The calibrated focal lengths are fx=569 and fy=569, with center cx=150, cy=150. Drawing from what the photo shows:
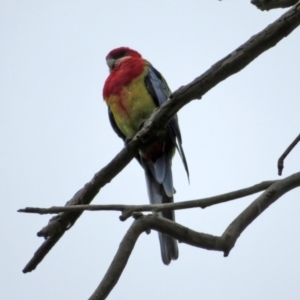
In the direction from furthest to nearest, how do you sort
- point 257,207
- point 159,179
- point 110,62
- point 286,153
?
1. point 110,62
2. point 159,179
3. point 286,153
4. point 257,207

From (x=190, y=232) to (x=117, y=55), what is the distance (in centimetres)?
446

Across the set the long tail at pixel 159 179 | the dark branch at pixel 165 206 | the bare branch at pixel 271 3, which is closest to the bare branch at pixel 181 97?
the bare branch at pixel 271 3

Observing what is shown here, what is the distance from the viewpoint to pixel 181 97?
3053 mm

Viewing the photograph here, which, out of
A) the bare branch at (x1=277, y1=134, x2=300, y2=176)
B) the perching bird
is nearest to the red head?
the perching bird

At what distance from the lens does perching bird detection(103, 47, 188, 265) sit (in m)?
5.34

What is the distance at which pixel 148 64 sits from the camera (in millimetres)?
6184

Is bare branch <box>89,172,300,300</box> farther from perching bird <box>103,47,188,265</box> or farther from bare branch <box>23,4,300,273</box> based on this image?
perching bird <box>103,47,188,265</box>

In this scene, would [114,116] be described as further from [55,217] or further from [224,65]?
[224,65]

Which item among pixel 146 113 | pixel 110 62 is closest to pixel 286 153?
pixel 146 113

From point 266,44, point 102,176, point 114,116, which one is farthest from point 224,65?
point 114,116

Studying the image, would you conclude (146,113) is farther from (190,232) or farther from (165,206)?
(190,232)

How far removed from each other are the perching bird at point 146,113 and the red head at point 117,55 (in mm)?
463

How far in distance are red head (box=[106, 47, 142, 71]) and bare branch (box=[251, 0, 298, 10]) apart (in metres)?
3.38

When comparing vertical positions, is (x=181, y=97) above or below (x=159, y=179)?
below
